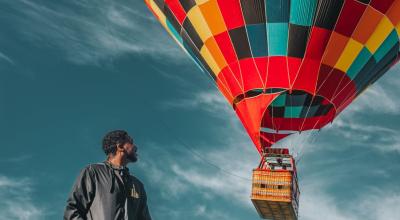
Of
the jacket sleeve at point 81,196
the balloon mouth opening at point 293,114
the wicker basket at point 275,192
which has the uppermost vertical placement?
the balloon mouth opening at point 293,114

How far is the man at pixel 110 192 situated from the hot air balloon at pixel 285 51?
13.8 meters

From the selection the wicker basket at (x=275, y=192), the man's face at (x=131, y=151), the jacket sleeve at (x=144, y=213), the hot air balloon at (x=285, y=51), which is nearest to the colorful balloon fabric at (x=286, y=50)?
the hot air balloon at (x=285, y=51)

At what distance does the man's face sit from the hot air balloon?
13731 mm

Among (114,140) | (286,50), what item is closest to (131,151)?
(114,140)

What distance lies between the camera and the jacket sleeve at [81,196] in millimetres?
4070

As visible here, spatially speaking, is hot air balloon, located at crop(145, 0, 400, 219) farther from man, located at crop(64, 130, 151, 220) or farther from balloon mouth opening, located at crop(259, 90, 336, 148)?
man, located at crop(64, 130, 151, 220)

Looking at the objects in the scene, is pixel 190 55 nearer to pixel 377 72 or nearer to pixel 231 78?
pixel 231 78

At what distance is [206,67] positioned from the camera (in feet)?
67.5

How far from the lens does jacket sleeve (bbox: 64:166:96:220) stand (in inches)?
160

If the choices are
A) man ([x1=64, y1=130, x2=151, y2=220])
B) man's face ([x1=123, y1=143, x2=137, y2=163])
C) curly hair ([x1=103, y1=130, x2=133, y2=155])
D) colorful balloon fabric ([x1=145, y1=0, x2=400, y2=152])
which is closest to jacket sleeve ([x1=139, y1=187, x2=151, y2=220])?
man ([x1=64, y1=130, x2=151, y2=220])

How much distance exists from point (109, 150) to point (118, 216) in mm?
451

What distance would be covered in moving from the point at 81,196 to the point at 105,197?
0.14 meters

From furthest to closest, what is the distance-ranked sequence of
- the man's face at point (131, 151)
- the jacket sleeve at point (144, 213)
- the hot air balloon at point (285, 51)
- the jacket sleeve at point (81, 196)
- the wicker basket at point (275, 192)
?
the hot air balloon at point (285, 51), the wicker basket at point (275, 192), the man's face at point (131, 151), the jacket sleeve at point (144, 213), the jacket sleeve at point (81, 196)

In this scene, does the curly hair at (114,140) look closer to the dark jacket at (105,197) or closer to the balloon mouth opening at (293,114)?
the dark jacket at (105,197)
